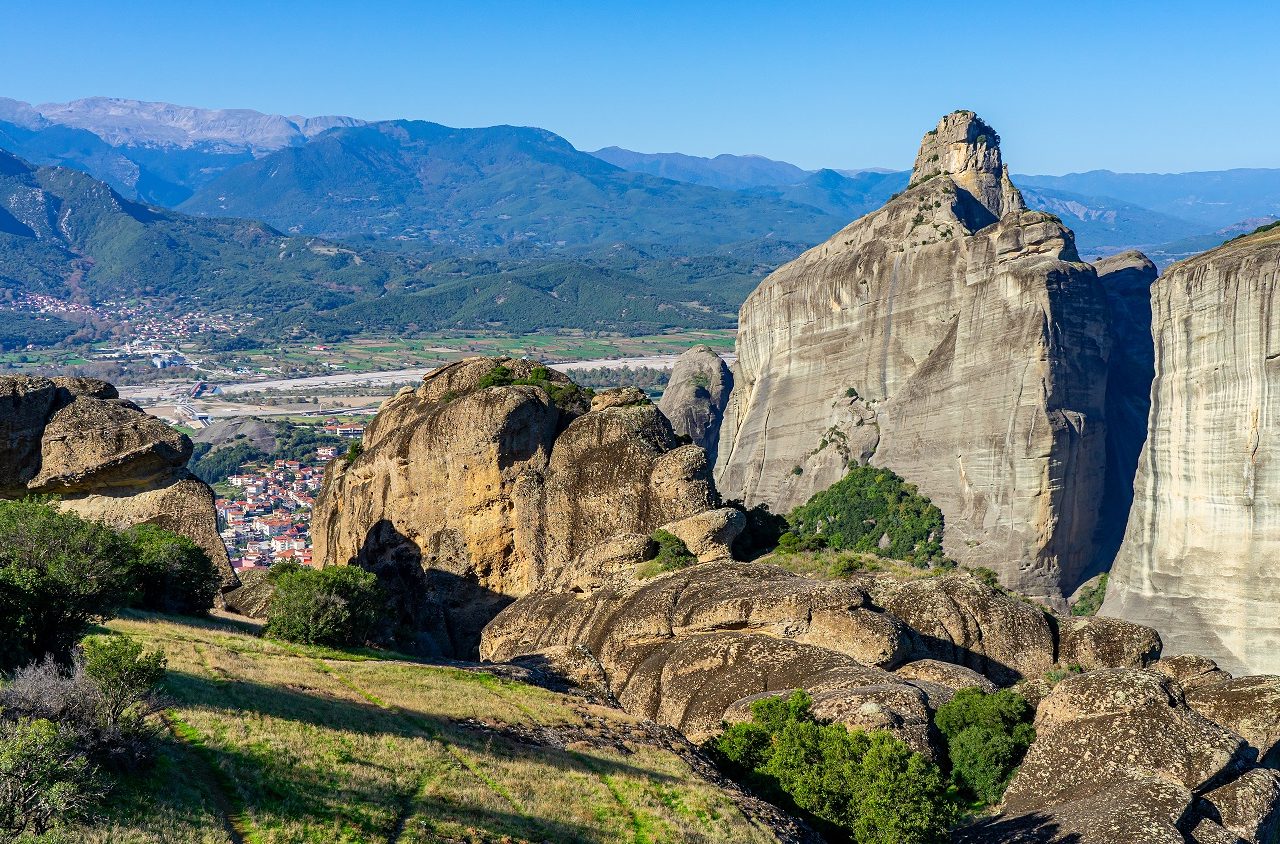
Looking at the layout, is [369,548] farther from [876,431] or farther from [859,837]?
[876,431]

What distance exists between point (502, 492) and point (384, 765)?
67.9 feet

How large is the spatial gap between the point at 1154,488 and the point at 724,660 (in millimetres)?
37772

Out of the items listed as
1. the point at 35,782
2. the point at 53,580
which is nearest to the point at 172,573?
the point at 53,580

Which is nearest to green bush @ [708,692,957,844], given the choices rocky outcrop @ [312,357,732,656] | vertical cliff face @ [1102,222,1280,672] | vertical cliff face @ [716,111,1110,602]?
rocky outcrop @ [312,357,732,656]

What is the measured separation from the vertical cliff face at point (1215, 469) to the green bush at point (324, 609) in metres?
38.7

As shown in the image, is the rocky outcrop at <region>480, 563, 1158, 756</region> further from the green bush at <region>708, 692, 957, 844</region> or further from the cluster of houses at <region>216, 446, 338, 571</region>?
the cluster of houses at <region>216, 446, 338, 571</region>

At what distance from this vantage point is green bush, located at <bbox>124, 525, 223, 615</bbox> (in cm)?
2844

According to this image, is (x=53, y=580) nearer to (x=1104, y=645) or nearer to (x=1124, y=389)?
(x=1104, y=645)

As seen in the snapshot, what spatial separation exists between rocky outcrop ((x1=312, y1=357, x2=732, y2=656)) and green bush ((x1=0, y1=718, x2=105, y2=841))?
21.6m

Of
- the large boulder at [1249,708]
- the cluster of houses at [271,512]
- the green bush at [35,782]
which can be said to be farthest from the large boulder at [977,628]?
the cluster of houses at [271,512]

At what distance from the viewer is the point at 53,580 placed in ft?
64.6

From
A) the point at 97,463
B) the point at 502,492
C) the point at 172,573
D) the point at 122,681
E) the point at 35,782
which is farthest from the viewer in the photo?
the point at 502,492

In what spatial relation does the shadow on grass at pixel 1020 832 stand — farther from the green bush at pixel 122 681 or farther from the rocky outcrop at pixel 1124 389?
the rocky outcrop at pixel 1124 389

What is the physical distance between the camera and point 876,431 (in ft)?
Result: 263
